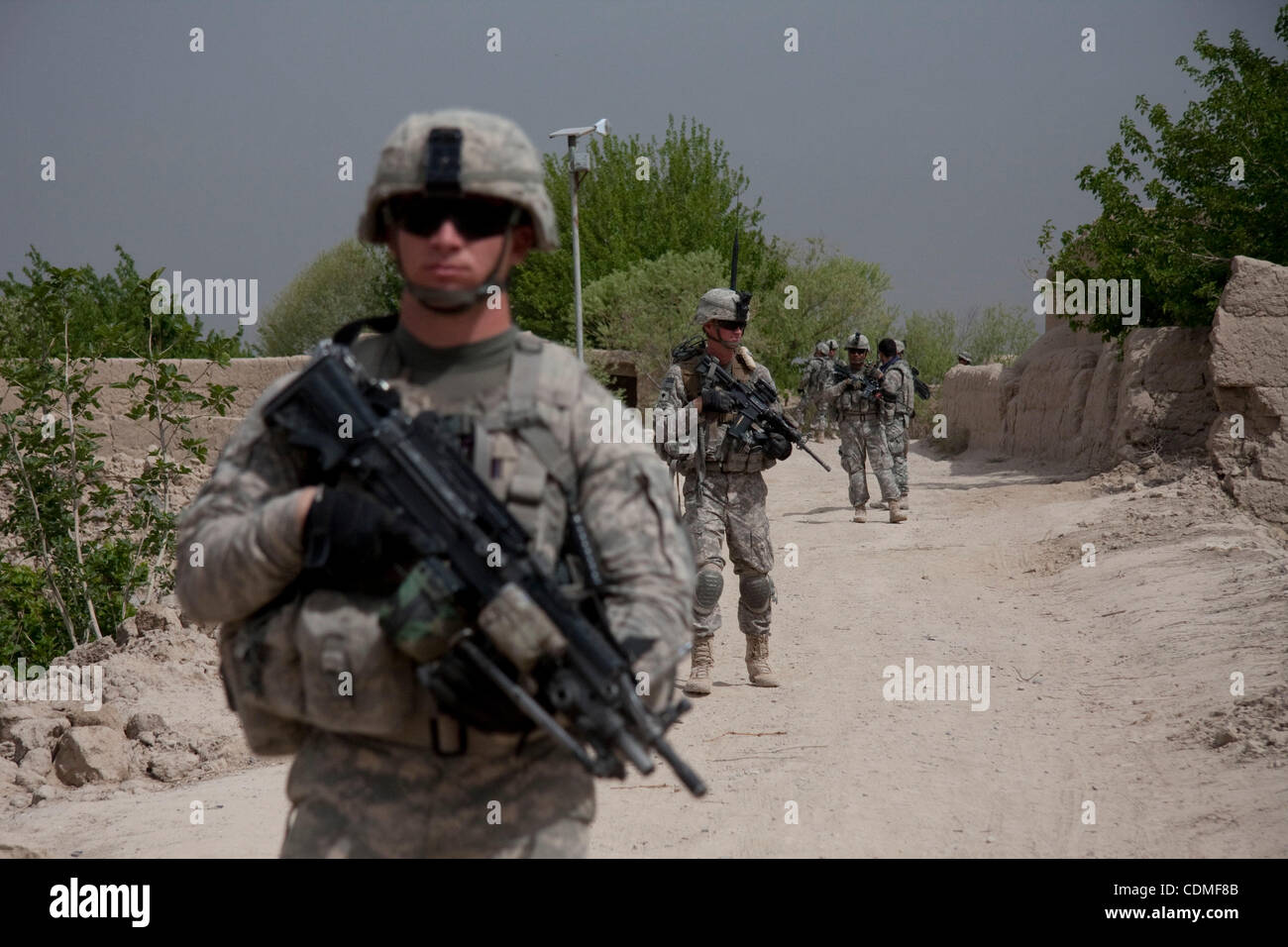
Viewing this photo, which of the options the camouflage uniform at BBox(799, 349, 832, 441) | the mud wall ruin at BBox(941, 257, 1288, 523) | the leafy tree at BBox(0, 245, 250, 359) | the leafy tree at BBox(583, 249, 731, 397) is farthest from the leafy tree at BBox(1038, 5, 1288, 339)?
the leafy tree at BBox(583, 249, 731, 397)

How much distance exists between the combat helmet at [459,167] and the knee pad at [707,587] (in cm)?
441

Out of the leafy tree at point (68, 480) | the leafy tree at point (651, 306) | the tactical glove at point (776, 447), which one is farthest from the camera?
the leafy tree at point (651, 306)

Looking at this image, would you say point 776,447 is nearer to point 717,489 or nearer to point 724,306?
point 717,489

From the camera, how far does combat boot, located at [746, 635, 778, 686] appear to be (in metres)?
7.07

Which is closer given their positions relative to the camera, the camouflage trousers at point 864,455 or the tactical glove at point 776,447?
the tactical glove at point 776,447

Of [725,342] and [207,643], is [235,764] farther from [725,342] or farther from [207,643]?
[725,342]

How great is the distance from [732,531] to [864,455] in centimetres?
773

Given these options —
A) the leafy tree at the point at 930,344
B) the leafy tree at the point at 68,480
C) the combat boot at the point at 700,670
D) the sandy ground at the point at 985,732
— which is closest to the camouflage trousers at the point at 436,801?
the sandy ground at the point at 985,732

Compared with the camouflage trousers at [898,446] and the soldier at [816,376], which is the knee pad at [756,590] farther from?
the soldier at [816,376]

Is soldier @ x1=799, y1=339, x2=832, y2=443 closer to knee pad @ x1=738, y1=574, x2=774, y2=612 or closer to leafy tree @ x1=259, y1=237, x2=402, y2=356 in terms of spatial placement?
knee pad @ x1=738, y1=574, x2=774, y2=612

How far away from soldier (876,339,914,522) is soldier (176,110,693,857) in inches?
468

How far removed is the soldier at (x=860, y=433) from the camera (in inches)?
540
